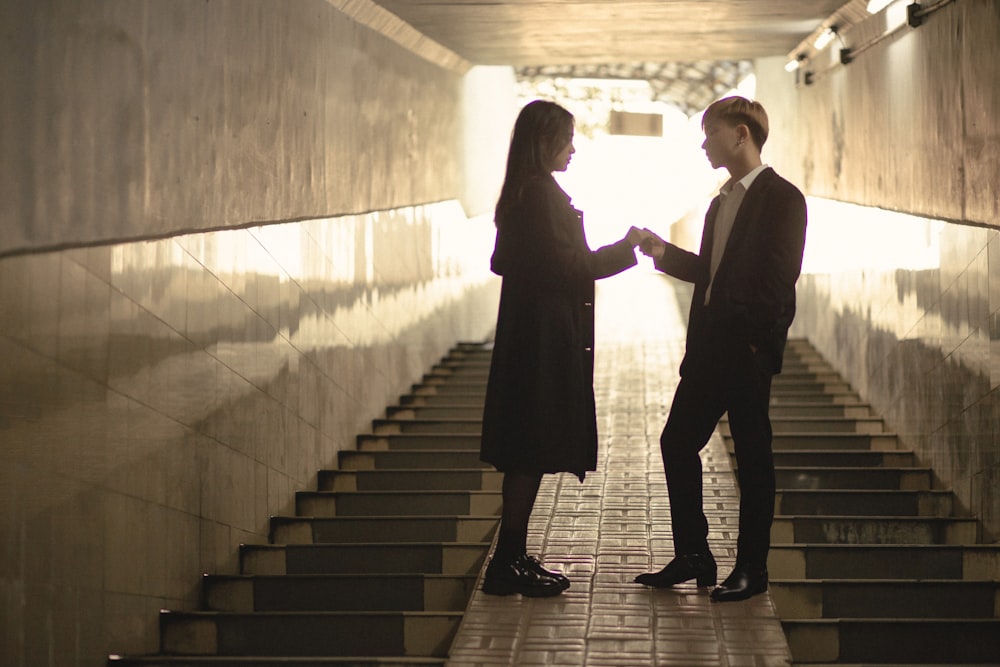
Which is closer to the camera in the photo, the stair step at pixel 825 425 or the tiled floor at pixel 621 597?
the tiled floor at pixel 621 597

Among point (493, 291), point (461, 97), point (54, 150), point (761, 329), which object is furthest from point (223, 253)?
point (493, 291)

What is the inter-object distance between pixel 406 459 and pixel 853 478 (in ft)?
7.36

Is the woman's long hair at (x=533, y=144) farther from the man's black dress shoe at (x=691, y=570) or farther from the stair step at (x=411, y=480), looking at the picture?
the stair step at (x=411, y=480)

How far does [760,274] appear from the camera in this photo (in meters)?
3.76

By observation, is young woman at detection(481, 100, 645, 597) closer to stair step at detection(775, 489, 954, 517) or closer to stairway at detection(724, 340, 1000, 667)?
stairway at detection(724, 340, 1000, 667)

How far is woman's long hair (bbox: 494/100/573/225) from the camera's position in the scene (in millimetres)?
3901

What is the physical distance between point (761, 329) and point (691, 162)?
2044 centimetres

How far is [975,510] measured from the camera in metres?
5.38

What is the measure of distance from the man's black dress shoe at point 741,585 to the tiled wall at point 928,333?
5.13ft

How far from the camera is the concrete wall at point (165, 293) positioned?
332 centimetres

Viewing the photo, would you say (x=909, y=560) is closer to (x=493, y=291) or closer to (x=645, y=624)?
(x=645, y=624)

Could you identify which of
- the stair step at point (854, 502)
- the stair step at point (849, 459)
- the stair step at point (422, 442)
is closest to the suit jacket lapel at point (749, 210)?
the stair step at point (854, 502)

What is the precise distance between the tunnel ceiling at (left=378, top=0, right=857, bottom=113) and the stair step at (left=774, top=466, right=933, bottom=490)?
3.30 meters

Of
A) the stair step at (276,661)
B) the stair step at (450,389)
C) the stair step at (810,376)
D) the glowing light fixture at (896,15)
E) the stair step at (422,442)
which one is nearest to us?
the stair step at (276,661)
